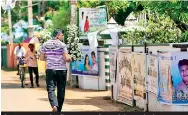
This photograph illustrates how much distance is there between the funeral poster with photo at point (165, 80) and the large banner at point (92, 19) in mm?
9638

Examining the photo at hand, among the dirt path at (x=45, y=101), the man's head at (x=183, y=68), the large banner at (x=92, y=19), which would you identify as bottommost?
the dirt path at (x=45, y=101)

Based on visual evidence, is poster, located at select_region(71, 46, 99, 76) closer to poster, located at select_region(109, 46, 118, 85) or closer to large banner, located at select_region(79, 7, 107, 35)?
large banner, located at select_region(79, 7, 107, 35)

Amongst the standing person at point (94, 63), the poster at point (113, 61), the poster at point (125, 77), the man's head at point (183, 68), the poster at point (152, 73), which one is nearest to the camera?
the man's head at point (183, 68)

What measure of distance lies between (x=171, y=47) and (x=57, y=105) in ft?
7.95

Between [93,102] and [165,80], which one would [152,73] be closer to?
[165,80]

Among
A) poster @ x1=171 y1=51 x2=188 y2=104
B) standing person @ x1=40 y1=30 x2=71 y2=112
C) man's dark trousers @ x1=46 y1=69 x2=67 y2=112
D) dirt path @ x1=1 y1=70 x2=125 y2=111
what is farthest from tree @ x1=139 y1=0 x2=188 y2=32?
man's dark trousers @ x1=46 y1=69 x2=67 y2=112

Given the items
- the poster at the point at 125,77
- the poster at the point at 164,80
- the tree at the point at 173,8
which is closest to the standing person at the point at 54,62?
the poster at the point at 164,80

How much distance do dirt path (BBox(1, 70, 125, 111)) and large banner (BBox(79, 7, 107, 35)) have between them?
300 cm

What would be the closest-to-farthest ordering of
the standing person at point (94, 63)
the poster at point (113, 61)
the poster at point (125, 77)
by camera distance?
the poster at point (125, 77), the poster at point (113, 61), the standing person at point (94, 63)

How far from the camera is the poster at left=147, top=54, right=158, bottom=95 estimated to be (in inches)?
437

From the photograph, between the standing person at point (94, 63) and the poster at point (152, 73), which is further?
the standing person at point (94, 63)

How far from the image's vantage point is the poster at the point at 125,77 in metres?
13.0

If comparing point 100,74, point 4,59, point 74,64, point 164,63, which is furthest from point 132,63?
point 4,59

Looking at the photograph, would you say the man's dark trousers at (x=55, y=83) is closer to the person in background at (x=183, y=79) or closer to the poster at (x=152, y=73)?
the poster at (x=152, y=73)
